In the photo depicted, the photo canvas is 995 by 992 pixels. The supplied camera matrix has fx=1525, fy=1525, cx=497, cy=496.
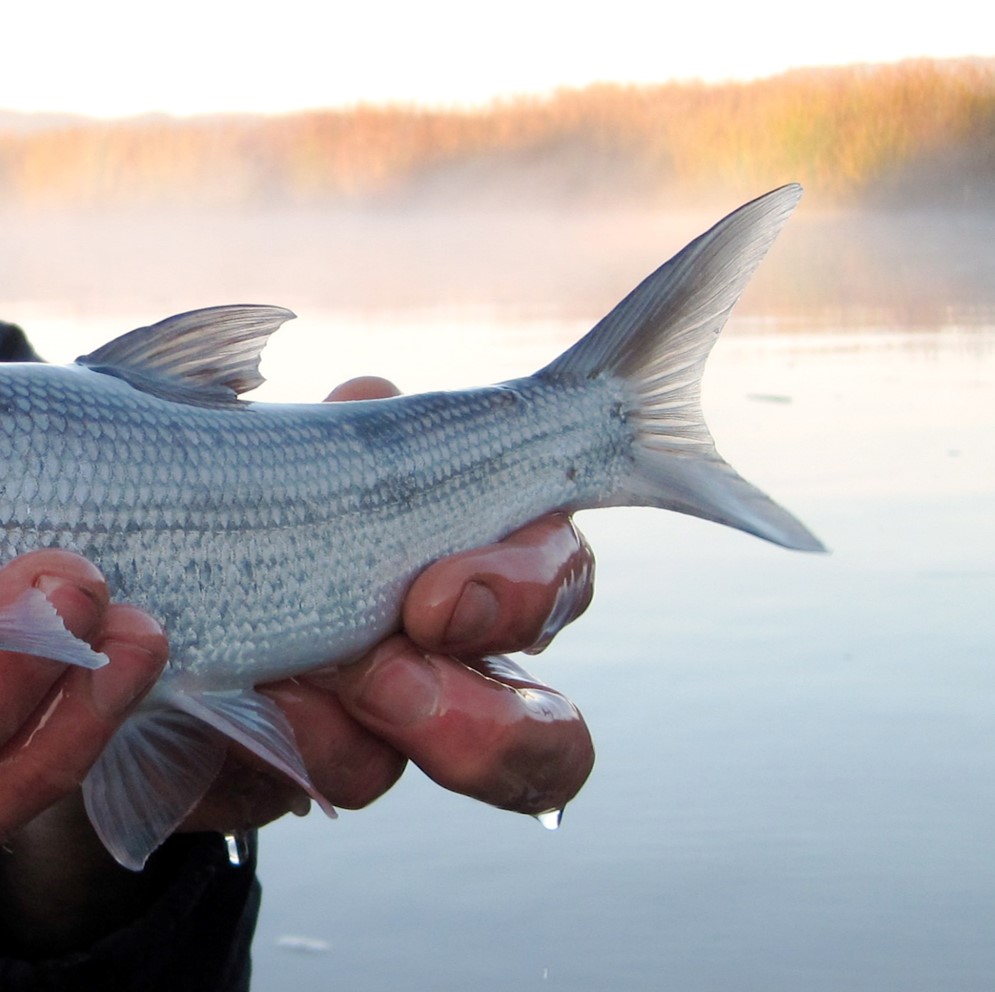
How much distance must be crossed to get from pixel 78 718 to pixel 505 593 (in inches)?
26.4

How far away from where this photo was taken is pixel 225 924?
3.08m

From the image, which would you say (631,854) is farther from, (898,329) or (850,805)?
(898,329)

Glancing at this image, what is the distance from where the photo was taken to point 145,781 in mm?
2203

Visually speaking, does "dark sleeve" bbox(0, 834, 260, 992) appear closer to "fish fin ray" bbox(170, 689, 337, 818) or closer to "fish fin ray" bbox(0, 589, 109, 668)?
"fish fin ray" bbox(170, 689, 337, 818)

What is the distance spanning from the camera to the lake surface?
336 centimetres

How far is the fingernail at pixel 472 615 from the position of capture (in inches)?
91.2

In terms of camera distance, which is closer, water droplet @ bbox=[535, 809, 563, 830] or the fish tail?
the fish tail

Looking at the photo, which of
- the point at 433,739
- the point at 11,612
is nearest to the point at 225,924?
the point at 433,739

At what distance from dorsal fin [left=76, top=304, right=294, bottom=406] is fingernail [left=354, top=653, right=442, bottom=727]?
0.48 m

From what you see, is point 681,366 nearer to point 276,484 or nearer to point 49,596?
point 276,484

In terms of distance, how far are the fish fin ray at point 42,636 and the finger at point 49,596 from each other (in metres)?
0.03

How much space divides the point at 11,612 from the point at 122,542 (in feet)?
0.74

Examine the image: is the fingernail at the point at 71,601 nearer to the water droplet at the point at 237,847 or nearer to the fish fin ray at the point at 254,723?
the fish fin ray at the point at 254,723

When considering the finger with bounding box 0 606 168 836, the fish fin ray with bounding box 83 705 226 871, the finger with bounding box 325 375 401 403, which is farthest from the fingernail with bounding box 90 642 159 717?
the finger with bounding box 325 375 401 403
